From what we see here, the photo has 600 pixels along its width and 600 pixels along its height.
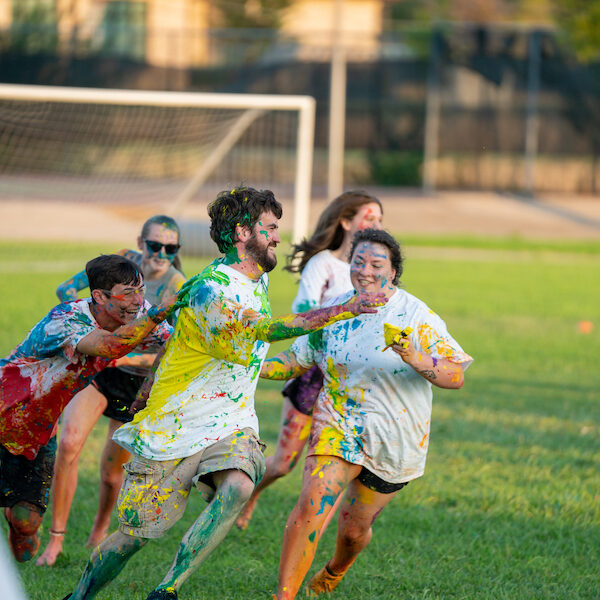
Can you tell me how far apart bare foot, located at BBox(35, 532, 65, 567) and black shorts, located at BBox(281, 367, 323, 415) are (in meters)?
1.39

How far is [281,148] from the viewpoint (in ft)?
99.1

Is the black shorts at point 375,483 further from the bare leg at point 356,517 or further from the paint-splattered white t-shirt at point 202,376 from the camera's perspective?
the paint-splattered white t-shirt at point 202,376

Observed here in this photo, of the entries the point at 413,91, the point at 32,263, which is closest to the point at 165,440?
the point at 32,263

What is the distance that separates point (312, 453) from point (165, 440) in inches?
29.6

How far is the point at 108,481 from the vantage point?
5.24 metres

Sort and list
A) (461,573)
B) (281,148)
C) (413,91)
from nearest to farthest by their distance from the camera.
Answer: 1. (461,573)
2. (281,148)
3. (413,91)

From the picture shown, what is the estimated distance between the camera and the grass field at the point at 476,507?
487 centimetres

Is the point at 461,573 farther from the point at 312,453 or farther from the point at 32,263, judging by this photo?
the point at 32,263

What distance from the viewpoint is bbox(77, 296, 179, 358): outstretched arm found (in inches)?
152

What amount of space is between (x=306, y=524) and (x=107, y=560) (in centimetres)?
83

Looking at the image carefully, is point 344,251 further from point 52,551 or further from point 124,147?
point 124,147

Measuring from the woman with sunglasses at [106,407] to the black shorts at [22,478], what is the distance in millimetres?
579

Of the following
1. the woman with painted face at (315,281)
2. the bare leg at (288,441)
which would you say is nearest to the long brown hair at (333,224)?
the woman with painted face at (315,281)

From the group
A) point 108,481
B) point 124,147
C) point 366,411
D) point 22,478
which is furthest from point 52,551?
point 124,147
